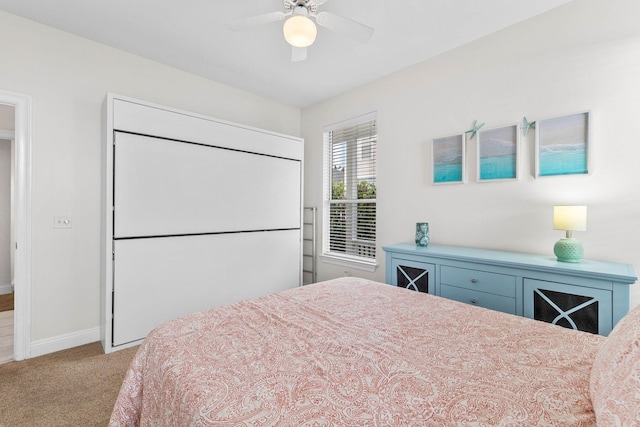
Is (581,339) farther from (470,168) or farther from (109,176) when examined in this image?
(109,176)

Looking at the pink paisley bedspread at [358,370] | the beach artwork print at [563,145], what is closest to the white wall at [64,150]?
the pink paisley bedspread at [358,370]

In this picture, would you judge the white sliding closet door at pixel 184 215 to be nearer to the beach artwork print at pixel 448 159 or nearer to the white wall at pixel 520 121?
the white wall at pixel 520 121

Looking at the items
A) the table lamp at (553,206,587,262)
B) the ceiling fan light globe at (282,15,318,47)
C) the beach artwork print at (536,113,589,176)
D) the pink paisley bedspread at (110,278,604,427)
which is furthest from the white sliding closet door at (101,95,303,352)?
the table lamp at (553,206,587,262)

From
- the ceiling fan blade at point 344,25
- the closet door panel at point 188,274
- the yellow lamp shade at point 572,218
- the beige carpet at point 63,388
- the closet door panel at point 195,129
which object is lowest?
the beige carpet at point 63,388

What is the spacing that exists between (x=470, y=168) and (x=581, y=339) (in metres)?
1.77

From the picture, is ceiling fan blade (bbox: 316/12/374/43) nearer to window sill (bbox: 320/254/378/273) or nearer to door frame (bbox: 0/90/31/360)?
window sill (bbox: 320/254/378/273)

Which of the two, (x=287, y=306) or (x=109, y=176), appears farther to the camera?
(x=109, y=176)

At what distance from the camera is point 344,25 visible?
1.85 meters

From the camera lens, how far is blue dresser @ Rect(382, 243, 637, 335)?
1.69 m

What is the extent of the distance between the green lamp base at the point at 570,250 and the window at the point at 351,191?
182 centimetres

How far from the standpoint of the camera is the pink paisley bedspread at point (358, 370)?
79 centimetres

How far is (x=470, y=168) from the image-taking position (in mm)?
2699

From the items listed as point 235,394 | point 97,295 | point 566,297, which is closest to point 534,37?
point 566,297

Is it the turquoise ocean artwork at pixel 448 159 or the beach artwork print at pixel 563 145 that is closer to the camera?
the beach artwork print at pixel 563 145
